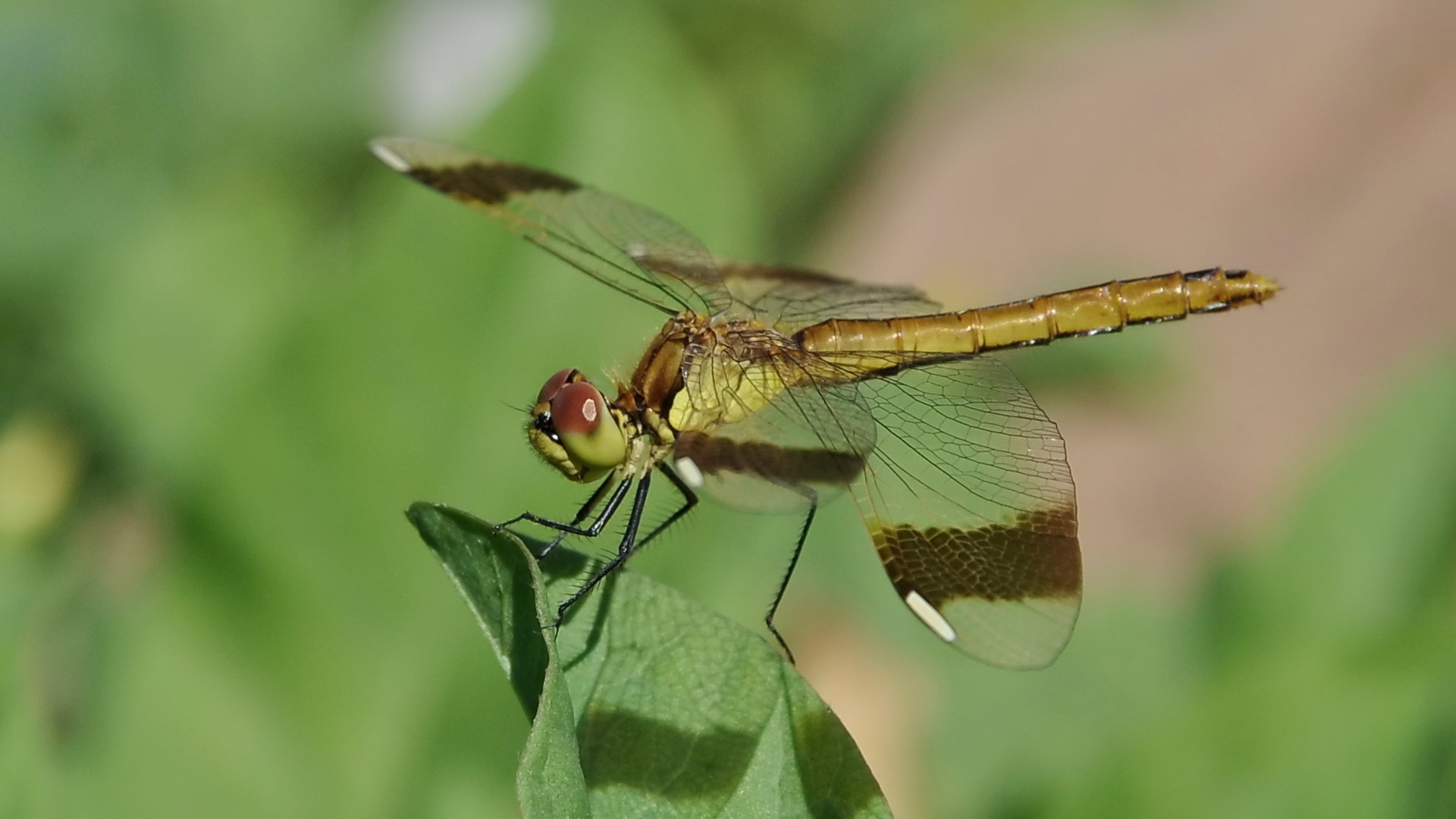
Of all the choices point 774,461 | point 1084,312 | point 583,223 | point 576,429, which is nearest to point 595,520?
point 576,429

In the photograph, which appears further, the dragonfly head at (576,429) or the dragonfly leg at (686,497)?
the dragonfly leg at (686,497)

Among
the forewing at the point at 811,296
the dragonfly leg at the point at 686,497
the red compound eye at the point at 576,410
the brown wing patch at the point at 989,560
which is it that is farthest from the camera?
the forewing at the point at 811,296

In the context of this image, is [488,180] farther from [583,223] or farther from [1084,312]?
[1084,312]

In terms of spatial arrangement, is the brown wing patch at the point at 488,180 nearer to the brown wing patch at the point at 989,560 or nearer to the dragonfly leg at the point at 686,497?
the dragonfly leg at the point at 686,497

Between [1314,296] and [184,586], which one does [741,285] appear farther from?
[1314,296]

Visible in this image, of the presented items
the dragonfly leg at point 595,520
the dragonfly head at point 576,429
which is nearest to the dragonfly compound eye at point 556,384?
the dragonfly head at point 576,429

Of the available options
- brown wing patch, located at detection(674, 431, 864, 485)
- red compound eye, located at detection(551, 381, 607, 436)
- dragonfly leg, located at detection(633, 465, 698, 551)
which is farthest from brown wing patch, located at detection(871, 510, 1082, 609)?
red compound eye, located at detection(551, 381, 607, 436)
